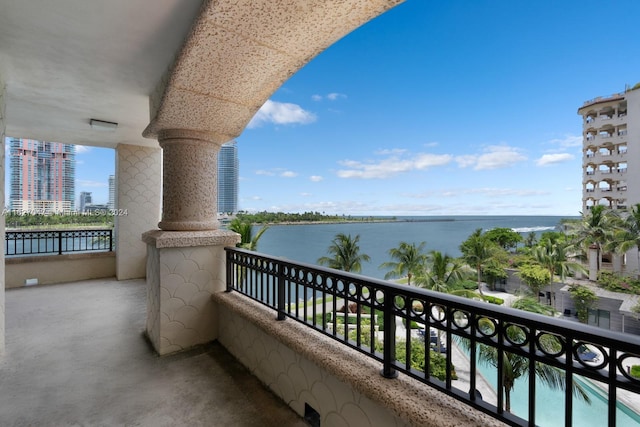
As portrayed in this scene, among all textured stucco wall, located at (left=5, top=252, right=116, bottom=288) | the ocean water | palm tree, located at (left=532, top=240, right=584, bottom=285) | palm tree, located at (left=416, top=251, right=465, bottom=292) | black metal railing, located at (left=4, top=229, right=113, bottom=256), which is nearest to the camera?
textured stucco wall, located at (left=5, top=252, right=116, bottom=288)

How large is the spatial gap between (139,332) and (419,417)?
3.04 meters

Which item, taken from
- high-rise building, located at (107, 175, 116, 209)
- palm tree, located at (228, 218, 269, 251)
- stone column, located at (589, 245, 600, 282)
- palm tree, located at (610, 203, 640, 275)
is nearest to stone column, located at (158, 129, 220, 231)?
high-rise building, located at (107, 175, 116, 209)

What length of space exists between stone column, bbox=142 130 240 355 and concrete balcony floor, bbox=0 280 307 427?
0.79ft

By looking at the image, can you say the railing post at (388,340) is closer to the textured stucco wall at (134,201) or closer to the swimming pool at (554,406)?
the textured stucco wall at (134,201)

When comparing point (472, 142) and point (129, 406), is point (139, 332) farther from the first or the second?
point (472, 142)

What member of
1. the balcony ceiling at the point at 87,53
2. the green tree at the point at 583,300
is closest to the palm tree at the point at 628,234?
the green tree at the point at 583,300

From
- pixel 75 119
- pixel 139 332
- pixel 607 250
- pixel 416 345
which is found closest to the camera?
pixel 139 332

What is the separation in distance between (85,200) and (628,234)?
32.7 m

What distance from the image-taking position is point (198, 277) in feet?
8.69

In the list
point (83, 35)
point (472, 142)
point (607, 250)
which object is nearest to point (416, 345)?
point (83, 35)

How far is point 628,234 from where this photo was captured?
69.4 ft

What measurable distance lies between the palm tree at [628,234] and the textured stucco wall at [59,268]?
3035 cm

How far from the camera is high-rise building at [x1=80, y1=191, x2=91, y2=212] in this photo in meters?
6.09

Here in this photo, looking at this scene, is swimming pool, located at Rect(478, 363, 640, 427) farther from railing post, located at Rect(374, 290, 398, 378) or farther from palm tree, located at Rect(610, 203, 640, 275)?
palm tree, located at Rect(610, 203, 640, 275)
